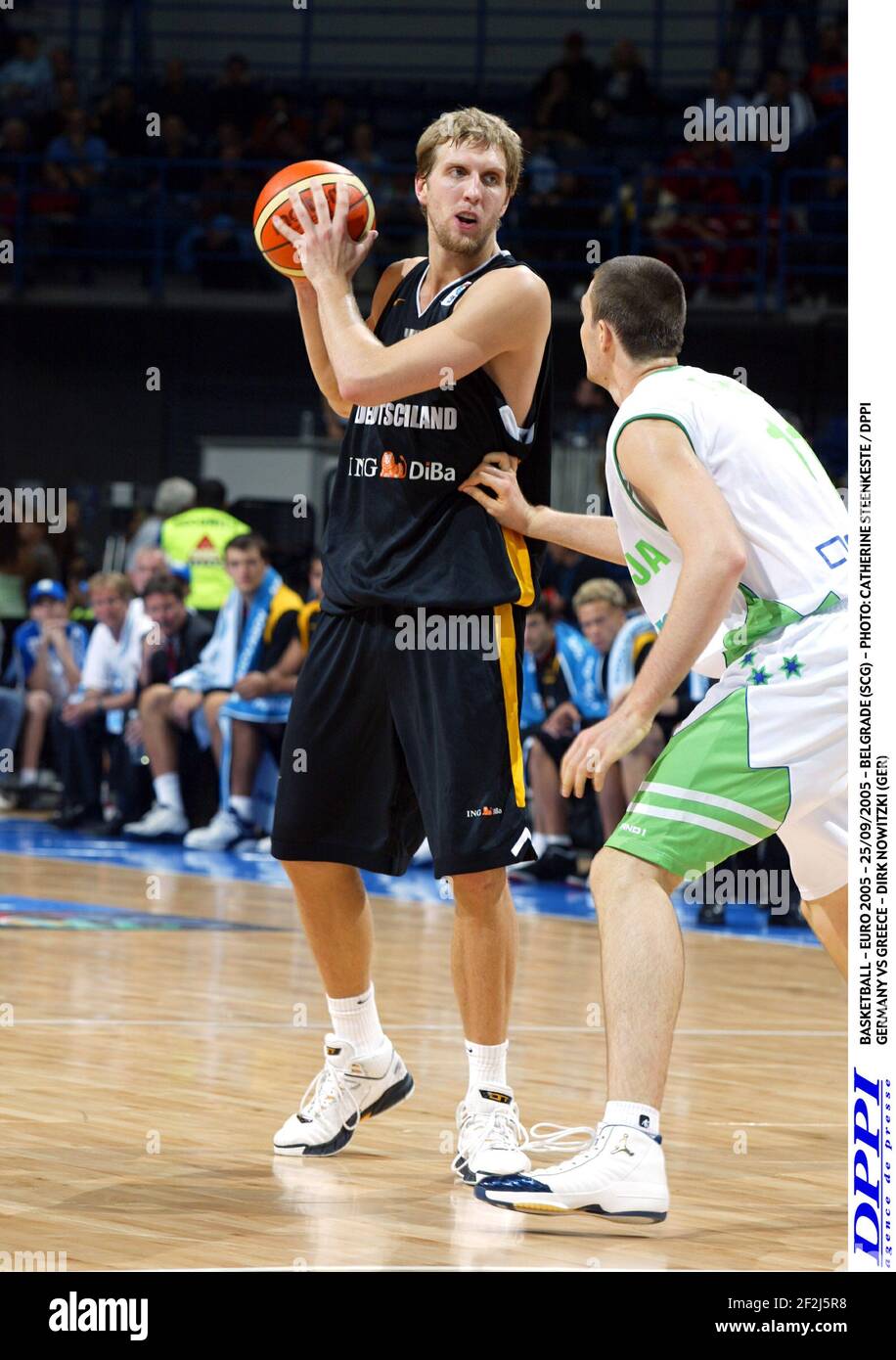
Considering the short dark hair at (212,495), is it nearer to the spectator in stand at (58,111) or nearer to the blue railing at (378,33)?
the spectator in stand at (58,111)

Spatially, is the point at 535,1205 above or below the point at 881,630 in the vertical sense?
below

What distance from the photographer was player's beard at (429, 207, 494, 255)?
434cm

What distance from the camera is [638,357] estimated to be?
396 centimetres

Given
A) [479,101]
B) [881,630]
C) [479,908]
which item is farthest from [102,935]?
[479,101]

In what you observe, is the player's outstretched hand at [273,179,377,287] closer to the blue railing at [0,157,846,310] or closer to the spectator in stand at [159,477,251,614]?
the spectator in stand at [159,477,251,614]

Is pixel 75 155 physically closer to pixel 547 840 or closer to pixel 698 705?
pixel 547 840

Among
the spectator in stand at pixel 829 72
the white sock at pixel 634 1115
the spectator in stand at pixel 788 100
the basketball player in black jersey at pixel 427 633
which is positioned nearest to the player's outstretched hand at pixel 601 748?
the white sock at pixel 634 1115

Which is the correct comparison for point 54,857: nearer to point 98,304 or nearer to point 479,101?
point 98,304

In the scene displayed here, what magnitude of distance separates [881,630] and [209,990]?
14.1ft

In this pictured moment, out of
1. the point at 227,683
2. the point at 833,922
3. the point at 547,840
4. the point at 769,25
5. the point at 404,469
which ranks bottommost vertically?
the point at 547,840

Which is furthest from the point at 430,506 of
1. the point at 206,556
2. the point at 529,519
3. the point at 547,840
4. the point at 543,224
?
the point at 543,224

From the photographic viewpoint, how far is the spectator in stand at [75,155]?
56.7 ft

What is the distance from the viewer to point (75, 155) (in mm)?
17375

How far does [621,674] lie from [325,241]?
597 centimetres
